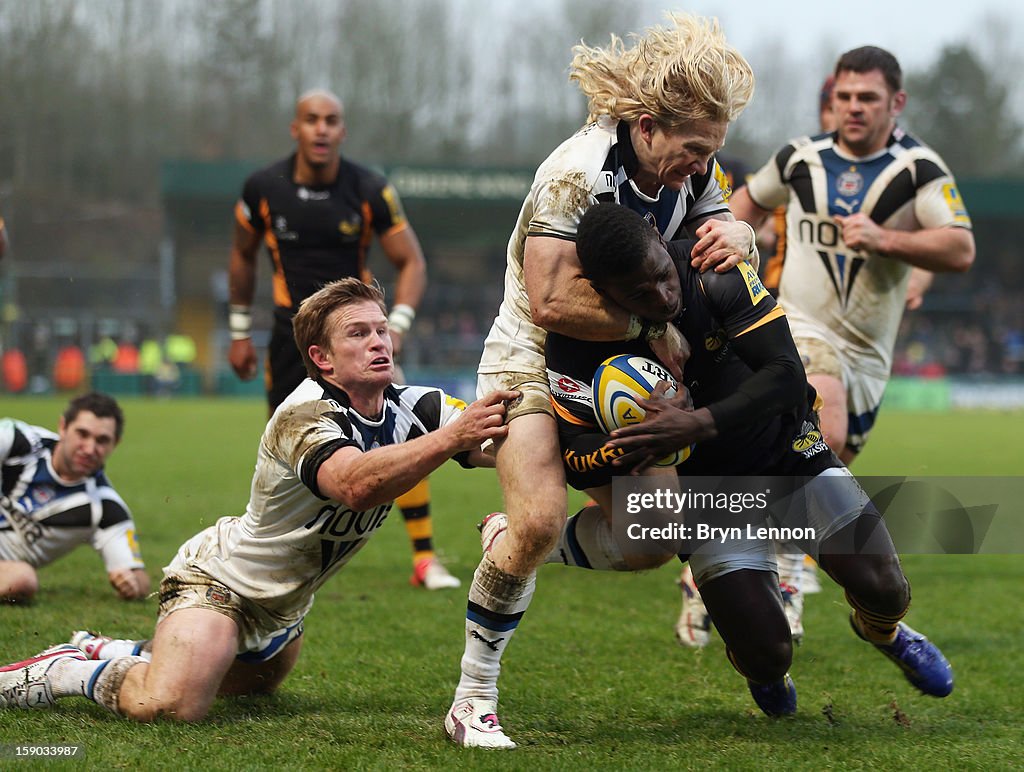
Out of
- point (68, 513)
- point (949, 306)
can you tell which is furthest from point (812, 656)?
point (949, 306)

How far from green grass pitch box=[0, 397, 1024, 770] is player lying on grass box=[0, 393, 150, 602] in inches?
10.0

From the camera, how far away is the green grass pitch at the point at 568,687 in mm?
3684

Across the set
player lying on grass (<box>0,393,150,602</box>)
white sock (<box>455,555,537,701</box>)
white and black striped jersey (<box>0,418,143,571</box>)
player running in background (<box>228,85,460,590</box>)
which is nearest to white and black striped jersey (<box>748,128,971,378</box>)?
player running in background (<box>228,85,460,590</box>)

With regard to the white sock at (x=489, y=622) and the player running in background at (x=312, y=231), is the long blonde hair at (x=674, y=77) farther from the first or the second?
the player running in background at (x=312, y=231)

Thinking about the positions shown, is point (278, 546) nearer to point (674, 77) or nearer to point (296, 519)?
point (296, 519)

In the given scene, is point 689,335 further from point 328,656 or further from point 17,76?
point 17,76

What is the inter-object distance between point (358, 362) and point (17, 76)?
2060 cm

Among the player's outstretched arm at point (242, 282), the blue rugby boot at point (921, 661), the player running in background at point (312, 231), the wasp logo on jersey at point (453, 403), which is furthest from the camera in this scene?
the player's outstretched arm at point (242, 282)

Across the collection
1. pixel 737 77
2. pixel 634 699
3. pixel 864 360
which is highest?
pixel 737 77

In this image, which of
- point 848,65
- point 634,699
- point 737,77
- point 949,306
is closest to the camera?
point 737,77

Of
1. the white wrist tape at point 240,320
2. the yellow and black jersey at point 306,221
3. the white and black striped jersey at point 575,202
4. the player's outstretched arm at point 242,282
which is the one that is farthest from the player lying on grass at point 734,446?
the white wrist tape at point 240,320

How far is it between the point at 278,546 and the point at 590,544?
1.12 meters

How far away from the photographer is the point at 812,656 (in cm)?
548

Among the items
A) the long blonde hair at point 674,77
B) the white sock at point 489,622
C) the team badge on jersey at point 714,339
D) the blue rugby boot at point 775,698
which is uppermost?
the long blonde hair at point 674,77
